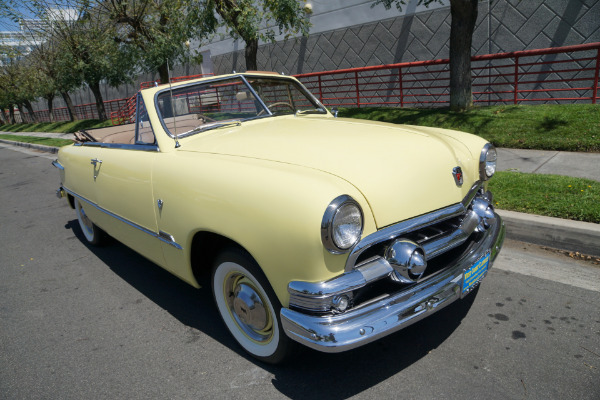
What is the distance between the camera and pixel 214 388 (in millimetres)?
2361

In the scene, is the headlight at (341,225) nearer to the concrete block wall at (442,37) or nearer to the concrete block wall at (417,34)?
the concrete block wall at (442,37)

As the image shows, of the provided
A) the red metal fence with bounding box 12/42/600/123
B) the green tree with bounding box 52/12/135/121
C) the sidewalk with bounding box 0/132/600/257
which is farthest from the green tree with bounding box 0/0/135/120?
the sidewalk with bounding box 0/132/600/257

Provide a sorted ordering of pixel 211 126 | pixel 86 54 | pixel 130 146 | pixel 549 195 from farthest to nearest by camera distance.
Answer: pixel 86 54, pixel 549 195, pixel 130 146, pixel 211 126

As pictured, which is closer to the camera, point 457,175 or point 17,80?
point 457,175

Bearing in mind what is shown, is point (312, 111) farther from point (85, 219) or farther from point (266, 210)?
point (85, 219)

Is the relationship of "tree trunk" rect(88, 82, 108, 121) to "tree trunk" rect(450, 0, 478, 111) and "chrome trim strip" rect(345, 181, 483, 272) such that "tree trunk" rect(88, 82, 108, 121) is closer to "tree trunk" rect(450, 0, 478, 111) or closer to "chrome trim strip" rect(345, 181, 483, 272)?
"tree trunk" rect(450, 0, 478, 111)

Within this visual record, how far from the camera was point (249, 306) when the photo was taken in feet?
8.00

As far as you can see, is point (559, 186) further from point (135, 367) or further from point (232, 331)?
point (135, 367)

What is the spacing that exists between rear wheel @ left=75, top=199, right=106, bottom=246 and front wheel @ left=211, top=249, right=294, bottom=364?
7.95 feet

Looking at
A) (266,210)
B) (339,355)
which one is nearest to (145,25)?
(266,210)

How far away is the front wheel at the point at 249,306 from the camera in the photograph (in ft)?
7.47

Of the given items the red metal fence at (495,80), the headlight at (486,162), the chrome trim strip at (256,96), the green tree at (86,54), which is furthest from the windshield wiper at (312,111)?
the green tree at (86,54)

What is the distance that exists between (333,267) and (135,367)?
4.74ft

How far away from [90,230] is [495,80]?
9.25 m
